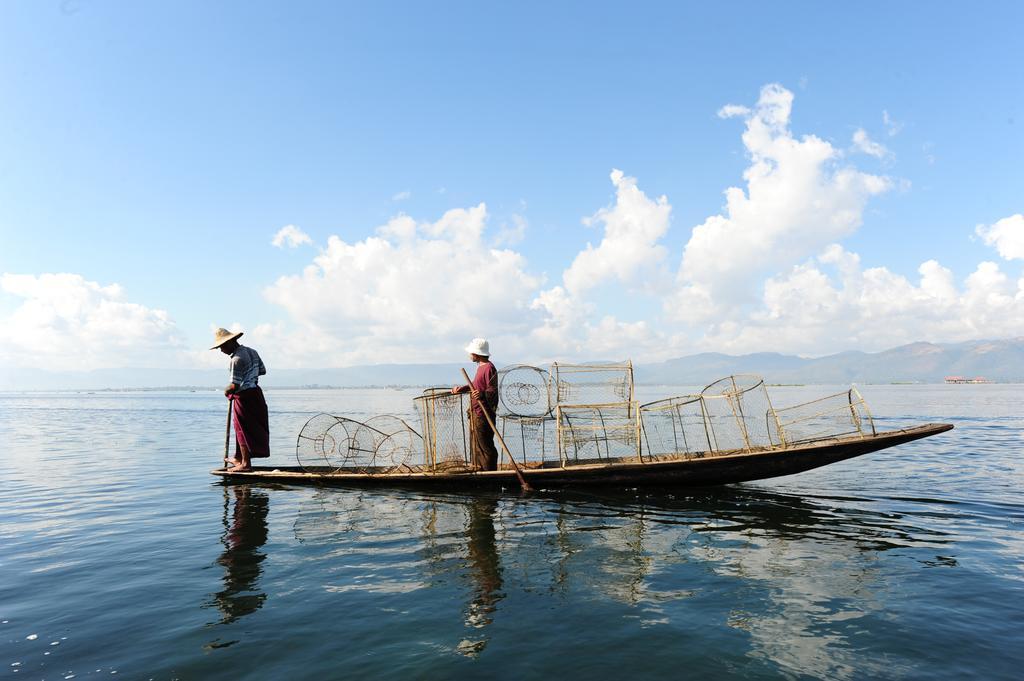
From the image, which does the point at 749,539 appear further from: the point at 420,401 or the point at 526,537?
the point at 420,401

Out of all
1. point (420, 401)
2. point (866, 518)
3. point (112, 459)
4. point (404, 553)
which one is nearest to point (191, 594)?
point (404, 553)

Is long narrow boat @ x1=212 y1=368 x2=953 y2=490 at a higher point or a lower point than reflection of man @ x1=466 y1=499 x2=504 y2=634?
higher

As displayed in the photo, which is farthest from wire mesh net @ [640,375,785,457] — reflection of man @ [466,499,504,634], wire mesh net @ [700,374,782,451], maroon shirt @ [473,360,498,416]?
reflection of man @ [466,499,504,634]

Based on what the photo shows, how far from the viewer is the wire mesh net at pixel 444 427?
37.4 ft

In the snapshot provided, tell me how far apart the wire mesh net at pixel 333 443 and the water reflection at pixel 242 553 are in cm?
124

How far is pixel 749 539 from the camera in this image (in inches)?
307

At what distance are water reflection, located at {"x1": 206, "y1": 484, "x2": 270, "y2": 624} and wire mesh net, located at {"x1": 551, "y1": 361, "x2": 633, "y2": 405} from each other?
19.0 feet

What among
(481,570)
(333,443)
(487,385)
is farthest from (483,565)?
(333,443)

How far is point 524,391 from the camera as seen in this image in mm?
11453

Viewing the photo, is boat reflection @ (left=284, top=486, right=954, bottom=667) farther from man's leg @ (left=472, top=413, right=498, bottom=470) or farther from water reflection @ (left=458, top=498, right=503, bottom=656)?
man's leg @ (left=472, top=413, right=498, bottom=470)

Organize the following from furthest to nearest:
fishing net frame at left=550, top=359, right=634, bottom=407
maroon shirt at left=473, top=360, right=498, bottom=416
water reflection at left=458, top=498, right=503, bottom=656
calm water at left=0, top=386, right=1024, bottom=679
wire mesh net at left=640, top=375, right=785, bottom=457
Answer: fishing net frame at left=550, top=359, right=634, bottom=407
maroon shirt at left=473, top=360, right=498, bottom=416
wire mesh net at left=640, top=375, right=785, bottom=457
water reflection at left=458, top=498, right=503, bottom=656
calm water at left=0, top=386, right=1024, bottom=679

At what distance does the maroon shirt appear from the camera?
11172mm

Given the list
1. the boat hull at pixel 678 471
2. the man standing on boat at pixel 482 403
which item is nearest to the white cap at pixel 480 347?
the man standing on boat at pixel 482 403

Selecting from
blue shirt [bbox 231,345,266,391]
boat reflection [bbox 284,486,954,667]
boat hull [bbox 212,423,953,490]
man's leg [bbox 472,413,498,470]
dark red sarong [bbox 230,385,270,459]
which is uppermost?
blue shirt [bbox 231,345,266,391]
